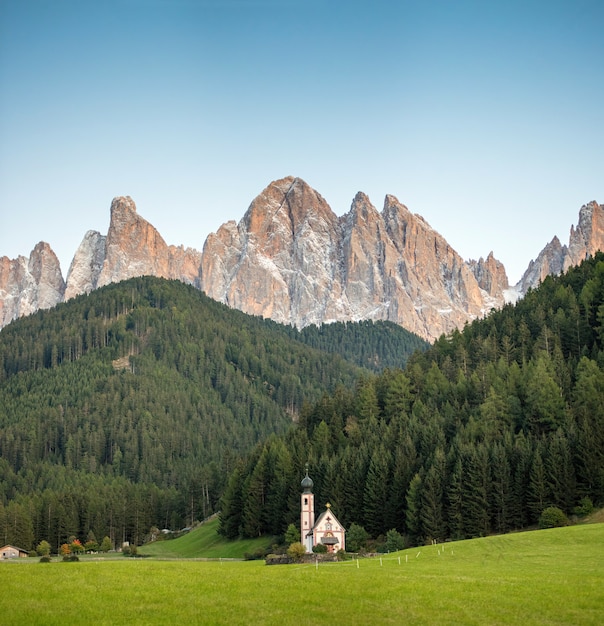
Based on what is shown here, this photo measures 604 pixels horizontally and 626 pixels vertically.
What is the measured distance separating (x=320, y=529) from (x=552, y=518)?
79.5 feet

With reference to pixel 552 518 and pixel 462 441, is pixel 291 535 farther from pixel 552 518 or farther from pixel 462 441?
pixel 552 518

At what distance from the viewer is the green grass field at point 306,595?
2994cm

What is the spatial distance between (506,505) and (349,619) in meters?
53.7

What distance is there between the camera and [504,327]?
128m

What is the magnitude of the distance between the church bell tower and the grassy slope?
28.4 feet

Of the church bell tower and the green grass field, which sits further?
the church bell tower

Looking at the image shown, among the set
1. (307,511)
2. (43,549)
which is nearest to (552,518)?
(307,511)

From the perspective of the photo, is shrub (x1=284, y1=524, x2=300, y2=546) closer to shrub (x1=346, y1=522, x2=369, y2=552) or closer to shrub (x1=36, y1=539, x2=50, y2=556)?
shrub (x1=346, y1=522, x2=369, y2=552)

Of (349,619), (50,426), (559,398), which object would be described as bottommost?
(349,619)

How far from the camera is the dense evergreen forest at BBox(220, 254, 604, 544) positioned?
7981 centimetres

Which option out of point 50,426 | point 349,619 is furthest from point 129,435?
point 349,619

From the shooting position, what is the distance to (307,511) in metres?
87.8

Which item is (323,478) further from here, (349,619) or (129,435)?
(129,435)

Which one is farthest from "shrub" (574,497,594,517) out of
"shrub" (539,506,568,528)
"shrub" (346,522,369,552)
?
"shrub" (346,522,369,552)
